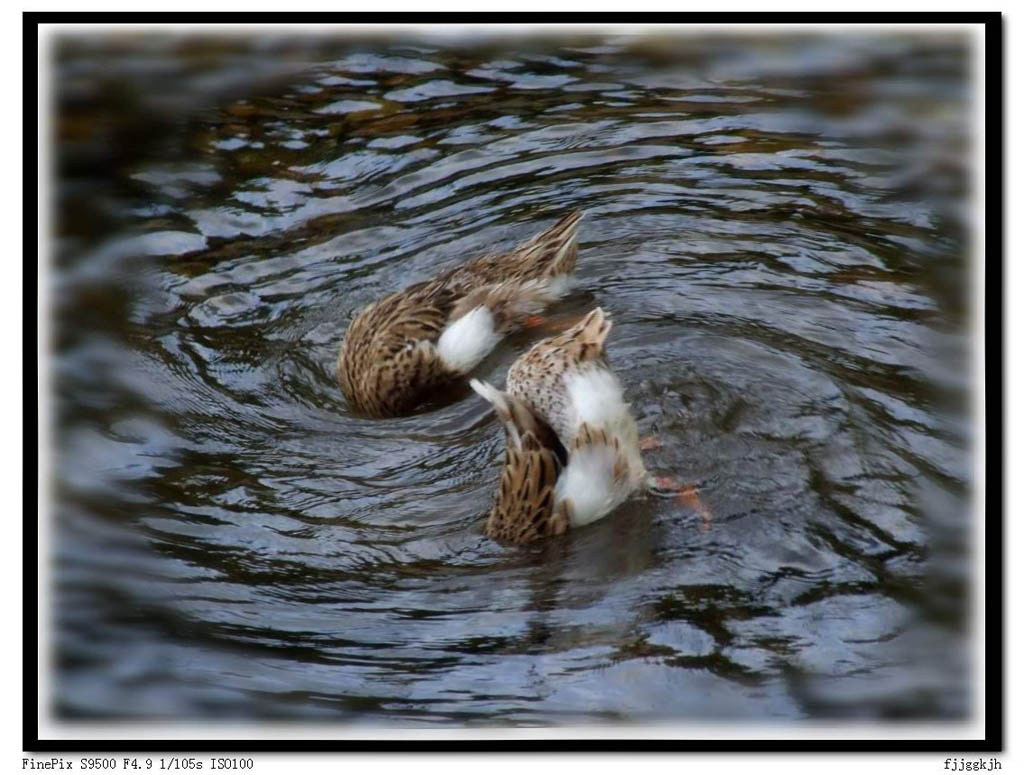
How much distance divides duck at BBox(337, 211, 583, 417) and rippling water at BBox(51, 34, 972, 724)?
0.65 ft

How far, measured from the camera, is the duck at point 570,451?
5.80 m

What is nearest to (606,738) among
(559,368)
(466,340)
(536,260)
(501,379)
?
(559,368)

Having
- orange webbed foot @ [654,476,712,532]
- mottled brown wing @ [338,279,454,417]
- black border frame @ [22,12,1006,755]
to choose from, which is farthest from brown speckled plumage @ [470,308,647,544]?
mottled brown wing @ [338,279,454,417]

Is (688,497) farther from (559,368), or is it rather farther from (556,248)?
(556,248)

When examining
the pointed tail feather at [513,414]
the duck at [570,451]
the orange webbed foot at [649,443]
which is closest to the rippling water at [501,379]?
the orange webbed foot at [649,443]

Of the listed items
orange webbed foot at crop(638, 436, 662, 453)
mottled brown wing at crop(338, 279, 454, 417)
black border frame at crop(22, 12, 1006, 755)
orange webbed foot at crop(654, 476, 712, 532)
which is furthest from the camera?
mottled brown wing at crop(338, 279, 454, 417)

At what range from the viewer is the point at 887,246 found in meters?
7.61

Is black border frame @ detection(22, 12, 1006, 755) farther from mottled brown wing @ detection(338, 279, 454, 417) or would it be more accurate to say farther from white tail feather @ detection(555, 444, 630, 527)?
mottled brown wing @ detection(338, 279, 454, 417)

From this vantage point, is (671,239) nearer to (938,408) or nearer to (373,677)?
(938,408)

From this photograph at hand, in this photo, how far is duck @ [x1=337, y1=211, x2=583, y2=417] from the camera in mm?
7672

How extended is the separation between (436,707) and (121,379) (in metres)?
3.56

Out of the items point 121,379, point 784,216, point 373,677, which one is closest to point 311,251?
point 121,379

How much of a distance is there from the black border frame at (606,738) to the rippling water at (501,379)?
5.8 inches

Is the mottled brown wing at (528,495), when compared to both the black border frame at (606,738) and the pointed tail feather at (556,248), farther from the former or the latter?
the pointed tail feather at (556,248)
